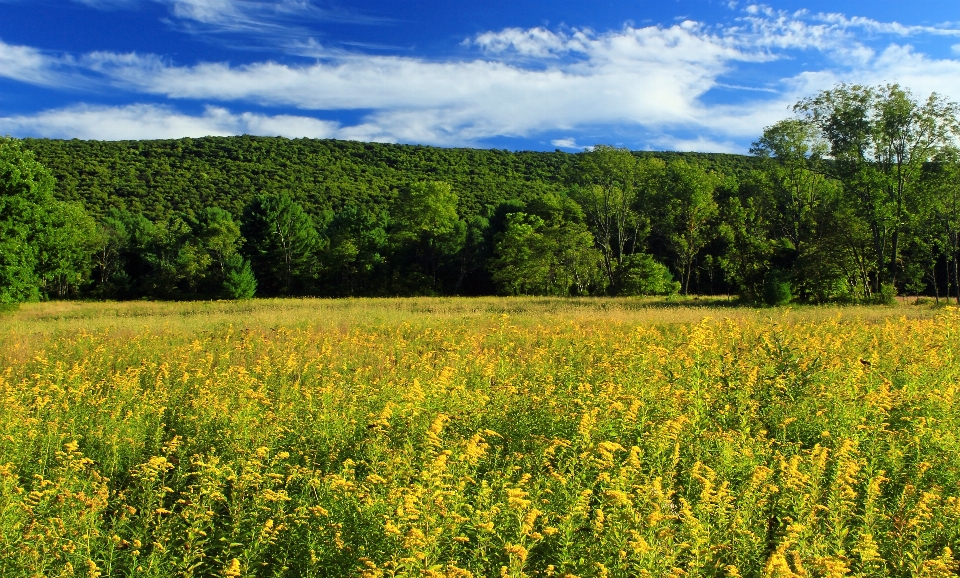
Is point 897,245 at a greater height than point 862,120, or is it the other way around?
point 862,120

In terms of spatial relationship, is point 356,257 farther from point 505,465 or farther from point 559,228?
point 505,465

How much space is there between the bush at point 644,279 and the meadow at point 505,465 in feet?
92.7

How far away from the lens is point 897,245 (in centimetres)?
2916

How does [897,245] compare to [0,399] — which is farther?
[897,245]

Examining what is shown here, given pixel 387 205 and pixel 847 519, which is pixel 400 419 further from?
pixel 387 205

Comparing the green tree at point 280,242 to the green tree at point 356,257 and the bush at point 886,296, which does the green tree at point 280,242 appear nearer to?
the green tree at point 356,257

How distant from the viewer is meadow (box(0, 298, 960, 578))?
3.05 m

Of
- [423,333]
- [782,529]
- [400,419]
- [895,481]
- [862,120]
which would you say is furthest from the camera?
[862,120]

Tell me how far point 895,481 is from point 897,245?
3091 centimetres

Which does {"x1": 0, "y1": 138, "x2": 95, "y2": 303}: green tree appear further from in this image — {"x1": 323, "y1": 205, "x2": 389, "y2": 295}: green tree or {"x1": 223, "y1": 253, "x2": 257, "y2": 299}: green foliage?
{"x1": 323, "y1": 205, "x2": 389, "y2": 295}: green tree

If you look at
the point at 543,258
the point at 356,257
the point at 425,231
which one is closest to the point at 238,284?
the point at 356,257

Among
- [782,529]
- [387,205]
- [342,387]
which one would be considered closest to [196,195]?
[387,205]

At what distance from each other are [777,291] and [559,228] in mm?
17739

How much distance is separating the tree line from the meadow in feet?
69.6
